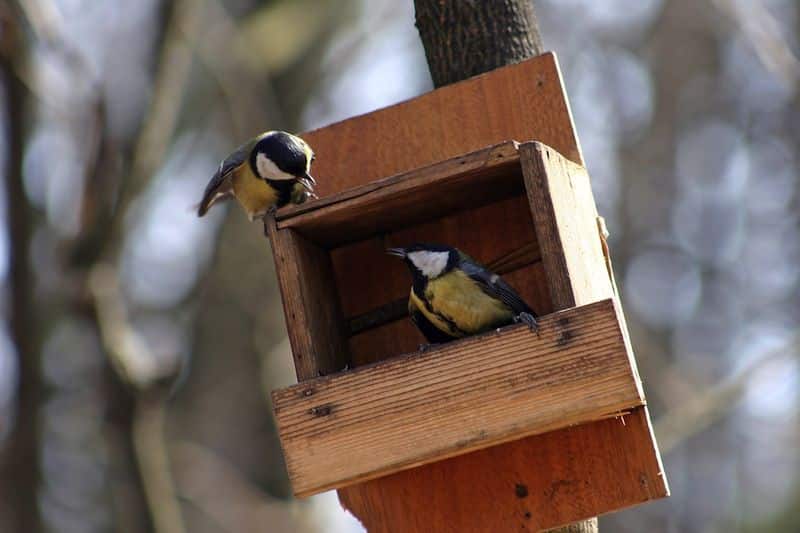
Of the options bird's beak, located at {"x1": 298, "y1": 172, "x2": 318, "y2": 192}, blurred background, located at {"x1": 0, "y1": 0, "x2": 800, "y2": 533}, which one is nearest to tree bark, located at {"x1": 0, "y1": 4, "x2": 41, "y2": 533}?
blurred background, located at {"x1": 0, "y1": 0, "x2": 800, "y2": 533}

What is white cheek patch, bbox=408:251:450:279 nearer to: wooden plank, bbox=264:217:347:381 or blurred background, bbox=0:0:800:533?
wooden plank, bbox=264:217:347:381

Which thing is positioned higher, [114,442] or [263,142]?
[263,142]

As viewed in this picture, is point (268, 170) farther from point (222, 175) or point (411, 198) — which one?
point (411, 198)

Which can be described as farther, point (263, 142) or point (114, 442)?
point (114, 442)

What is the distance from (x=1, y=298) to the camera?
716cm

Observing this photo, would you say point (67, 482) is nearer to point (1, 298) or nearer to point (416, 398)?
point (1, 298)

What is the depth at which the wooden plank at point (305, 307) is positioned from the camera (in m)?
3.02

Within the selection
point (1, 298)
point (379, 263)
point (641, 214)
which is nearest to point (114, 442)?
point (1, 298)

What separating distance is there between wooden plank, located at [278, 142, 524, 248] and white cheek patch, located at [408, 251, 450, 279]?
149 millimetres

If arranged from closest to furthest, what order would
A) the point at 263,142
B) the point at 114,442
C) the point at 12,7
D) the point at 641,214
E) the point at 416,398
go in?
the point at 416,398 < the point at 263,142 < the point at 12,7 < the point at 114,442 < the point at 641,214

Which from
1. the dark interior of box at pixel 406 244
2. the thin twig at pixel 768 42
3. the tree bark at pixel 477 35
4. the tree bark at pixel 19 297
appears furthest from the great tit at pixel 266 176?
the thin twig at pixel 768 42

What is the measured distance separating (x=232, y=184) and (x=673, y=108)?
772cm

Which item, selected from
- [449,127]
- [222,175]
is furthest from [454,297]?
[222,175]

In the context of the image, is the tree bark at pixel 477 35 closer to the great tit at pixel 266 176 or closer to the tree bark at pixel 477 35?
the tree bark at pixel 477 35
